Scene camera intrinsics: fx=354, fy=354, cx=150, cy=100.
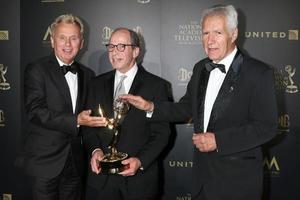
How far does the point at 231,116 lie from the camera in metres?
2.23

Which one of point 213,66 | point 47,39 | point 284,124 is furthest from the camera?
point 47,39

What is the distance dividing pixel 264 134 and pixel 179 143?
188 centimetres

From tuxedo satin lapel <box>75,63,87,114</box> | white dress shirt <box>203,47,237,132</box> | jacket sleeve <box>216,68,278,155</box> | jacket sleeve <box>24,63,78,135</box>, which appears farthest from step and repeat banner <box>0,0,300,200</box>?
jacket sleeve <box>216,68,278,155</box>

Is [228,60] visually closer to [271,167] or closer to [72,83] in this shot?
[72,83]

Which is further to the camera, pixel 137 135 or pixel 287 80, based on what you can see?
pixel 287 80

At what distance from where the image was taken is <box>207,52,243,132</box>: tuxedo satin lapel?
2.23m

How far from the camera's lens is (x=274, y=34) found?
378 centimetres

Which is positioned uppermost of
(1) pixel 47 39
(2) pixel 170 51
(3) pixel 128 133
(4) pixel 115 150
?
(1) pixel 47 39

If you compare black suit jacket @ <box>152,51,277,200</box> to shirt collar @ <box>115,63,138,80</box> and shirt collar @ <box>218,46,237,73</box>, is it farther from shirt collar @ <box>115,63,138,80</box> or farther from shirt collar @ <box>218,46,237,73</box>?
shirt collar @ <box>115,63,138,80</box>

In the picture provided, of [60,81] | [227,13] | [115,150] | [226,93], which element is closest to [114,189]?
[115,150]

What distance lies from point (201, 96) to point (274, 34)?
182 centimetres

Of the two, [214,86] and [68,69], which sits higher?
[68,69]

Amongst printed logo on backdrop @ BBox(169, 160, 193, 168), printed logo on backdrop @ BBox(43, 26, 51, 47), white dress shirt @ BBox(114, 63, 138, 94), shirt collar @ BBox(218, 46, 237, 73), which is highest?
printed logo on backdrop @ BBox(43, 26, 51, 47)

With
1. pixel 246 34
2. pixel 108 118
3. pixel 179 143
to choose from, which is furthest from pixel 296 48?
pixel 108 118
